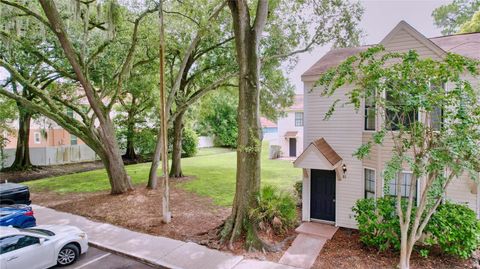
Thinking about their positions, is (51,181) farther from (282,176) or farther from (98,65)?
(282,176)

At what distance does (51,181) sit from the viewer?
19.5 m

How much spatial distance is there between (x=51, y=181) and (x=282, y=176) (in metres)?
15.6

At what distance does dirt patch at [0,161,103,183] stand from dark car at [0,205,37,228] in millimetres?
12149

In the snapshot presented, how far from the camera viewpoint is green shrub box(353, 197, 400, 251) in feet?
27.5

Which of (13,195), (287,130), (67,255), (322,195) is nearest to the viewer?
(67,255)

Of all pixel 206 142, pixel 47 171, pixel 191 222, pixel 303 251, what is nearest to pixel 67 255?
pixel 191 222

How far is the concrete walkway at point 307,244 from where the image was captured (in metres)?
8.26

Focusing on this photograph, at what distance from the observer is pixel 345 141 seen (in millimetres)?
10609

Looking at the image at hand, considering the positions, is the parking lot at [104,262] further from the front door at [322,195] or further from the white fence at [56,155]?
the white fence at [56,155]

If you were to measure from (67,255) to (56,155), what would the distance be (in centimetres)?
2096

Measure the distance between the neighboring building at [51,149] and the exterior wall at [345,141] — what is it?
72.4 feet

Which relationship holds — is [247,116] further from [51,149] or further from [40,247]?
[51,149]

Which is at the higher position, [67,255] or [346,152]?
[346,152]

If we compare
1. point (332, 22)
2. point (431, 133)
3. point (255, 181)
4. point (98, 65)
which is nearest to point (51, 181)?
point (98, 65)
